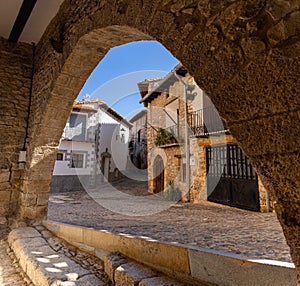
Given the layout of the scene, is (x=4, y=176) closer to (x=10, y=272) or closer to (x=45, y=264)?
(x=10, y=272)

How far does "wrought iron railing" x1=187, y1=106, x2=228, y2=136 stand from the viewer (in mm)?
6739

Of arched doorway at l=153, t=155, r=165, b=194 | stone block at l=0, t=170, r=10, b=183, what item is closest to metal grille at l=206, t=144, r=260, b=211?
arched doorway at l=153, t=155, r=165, b=194

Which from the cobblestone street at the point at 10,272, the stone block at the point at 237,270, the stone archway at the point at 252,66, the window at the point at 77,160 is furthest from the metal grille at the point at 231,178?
the window at the point at 77,160

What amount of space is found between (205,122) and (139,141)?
12318mm

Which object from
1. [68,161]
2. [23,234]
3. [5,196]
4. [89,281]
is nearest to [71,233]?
[23,234]

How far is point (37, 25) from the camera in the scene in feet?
10.5

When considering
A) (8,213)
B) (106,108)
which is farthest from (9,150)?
(106,108)

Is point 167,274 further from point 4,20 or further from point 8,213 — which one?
point 4,20

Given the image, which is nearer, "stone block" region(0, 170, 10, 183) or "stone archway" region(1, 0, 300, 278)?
"stone archway" region(1, 0, 300, 278)

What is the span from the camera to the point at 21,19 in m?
2.86

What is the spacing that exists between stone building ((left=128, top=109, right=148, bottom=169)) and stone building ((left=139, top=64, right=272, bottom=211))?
27.0 ft

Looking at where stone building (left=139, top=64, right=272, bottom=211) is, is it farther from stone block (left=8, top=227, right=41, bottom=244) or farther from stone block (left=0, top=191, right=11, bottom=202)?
stone block (left=0, top=191, right=11, bottom=202)

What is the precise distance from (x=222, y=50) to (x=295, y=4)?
0.25 meters

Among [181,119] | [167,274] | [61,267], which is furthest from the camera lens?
[181,119]
